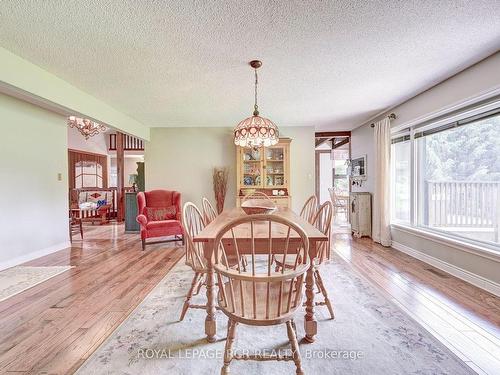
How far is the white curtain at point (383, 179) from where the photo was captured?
4.17 meters

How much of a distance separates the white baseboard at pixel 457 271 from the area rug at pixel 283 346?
1.11 meters

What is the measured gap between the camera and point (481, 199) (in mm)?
2900

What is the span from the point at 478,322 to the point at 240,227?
6.28ft

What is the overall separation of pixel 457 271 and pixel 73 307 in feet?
12.7

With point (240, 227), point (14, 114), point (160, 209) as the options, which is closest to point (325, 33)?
point (240, 227)

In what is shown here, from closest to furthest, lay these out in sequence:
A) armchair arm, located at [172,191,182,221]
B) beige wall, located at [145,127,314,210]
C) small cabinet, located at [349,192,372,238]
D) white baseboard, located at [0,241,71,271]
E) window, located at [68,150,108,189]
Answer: white baseboard, located at [0,241,71,271] → armchair arm, located at [172,191,182,221] → small cabinet, located at [349,192,372,238] → beige wall, located at [145,127,314,210] → window, located at [68,150,108,189]

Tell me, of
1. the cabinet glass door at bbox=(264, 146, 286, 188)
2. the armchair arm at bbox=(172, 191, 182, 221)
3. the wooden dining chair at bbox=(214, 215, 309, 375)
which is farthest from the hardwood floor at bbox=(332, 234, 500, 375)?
the armchair arm at bbox=(172, 191, 182, 221)

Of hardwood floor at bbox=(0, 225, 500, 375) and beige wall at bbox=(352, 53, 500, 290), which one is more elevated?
beige wall at bbox=(352, 53, 500, 290)

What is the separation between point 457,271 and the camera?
2.83 m

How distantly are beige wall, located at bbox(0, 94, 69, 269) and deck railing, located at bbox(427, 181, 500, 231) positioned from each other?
225 inches

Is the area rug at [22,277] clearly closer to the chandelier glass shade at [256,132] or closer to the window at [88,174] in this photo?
the chandelier glass shade at [256,132]

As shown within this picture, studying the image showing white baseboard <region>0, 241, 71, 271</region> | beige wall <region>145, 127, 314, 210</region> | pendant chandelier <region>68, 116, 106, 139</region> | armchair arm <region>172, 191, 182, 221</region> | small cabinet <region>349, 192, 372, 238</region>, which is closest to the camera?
white baseboard <region>0, 241, 71, 271</region>

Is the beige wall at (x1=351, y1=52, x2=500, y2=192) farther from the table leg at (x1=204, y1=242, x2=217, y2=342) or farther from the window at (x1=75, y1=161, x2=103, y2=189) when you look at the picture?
the window at (x1=75, y1=161, x2=103, y2=189)

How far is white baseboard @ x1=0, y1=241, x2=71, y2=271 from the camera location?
10.7ft
